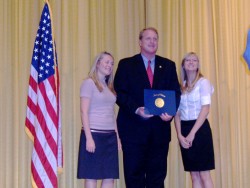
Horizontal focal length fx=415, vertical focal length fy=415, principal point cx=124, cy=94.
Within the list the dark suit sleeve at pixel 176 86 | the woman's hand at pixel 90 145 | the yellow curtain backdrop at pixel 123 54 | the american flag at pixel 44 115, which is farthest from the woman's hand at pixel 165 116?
the yellow curtain backdrop at pixel 123 54

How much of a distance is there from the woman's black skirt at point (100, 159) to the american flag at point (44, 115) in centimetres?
37

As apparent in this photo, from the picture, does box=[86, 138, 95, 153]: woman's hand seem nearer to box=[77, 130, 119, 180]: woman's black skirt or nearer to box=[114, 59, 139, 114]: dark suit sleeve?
box=[77, 130, 119, 180]: woman's black skirt

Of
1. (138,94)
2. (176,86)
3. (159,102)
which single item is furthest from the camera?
(176,86)

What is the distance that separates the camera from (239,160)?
18.0 feet

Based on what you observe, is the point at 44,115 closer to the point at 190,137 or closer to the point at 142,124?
the point at 142,124

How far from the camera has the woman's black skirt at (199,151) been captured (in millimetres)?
4102

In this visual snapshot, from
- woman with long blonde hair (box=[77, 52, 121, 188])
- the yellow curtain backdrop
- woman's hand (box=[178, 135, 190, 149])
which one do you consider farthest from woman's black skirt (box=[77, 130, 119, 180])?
the yellow curtain backdrop

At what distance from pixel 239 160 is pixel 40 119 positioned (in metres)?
2.79

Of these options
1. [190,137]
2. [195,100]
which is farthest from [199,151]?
[195,100]

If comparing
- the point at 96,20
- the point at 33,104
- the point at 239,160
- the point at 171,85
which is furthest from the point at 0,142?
the point at 239,160

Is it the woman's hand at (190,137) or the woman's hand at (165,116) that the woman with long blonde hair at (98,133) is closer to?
the woman's hand at (165,116)

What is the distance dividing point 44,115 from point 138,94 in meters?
0.98

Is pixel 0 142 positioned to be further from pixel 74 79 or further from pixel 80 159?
pixel 80 159

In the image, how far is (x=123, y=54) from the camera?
5.48 metres
